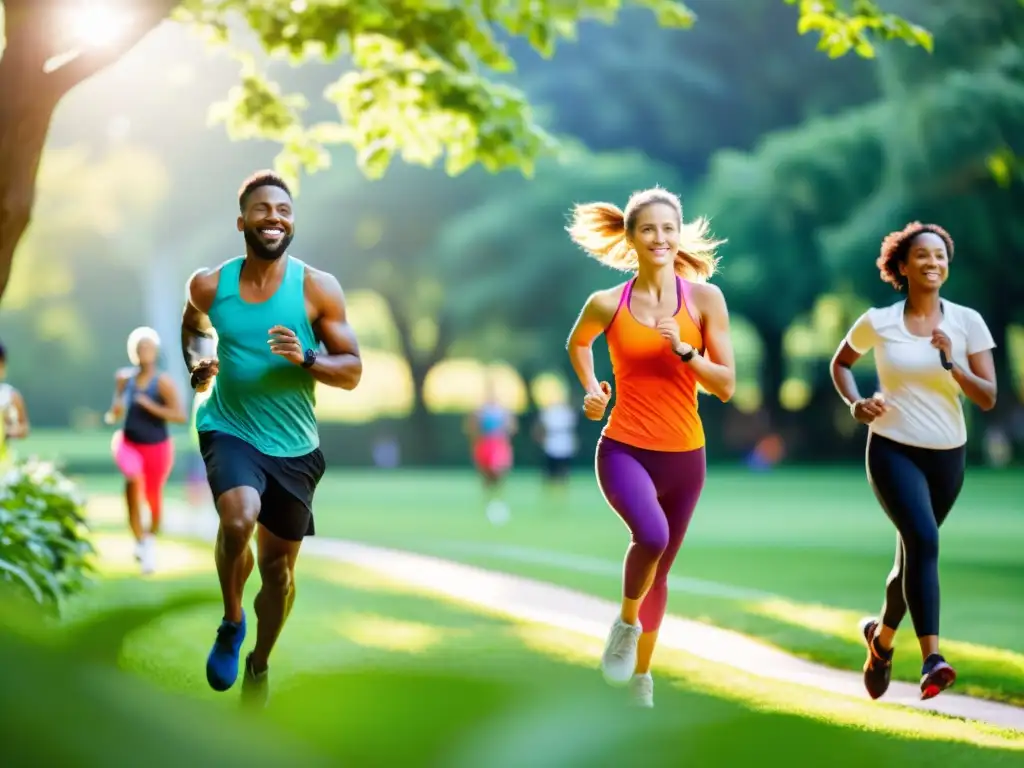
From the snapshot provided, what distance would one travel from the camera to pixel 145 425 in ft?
41.4

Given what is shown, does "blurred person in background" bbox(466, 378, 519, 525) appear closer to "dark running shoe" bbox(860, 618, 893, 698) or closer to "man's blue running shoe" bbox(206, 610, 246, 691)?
"dark running shoe" bbox(860, 618, 893, 698)

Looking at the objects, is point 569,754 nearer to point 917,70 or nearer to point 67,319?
point 917,70

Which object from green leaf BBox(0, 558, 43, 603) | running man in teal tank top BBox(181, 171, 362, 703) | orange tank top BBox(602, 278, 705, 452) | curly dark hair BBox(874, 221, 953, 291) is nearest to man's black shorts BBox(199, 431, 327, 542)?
running man in teal tank top BBox(181, 171, 362, 703)

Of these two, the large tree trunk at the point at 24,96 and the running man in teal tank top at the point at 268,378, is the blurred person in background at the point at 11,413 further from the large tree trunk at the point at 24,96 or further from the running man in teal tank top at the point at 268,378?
the running man in teal tank top at the point at 268,378

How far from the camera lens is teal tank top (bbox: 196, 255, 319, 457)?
581 centimetres

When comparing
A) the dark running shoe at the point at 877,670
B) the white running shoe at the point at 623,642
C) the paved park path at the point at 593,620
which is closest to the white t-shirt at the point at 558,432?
the paved park path at the point at 593,620

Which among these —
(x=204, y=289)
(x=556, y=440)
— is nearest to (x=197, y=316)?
(x=204, y=289)

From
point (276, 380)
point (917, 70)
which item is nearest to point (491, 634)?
point (276, 380)

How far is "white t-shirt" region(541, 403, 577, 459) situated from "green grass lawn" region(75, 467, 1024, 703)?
945mm

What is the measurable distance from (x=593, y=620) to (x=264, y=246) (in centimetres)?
518

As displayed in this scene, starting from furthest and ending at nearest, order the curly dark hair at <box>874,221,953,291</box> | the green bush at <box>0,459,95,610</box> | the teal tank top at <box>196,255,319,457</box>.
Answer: the green bush at <box>0,459,95,610</box> < the curly dark hair at <box>874,221,953,291</box> < the teal tank top at <box>196,255,319,457</box>

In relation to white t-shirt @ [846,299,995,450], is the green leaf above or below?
below

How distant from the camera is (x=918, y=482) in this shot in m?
6.50

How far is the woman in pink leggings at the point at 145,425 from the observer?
1248cm
